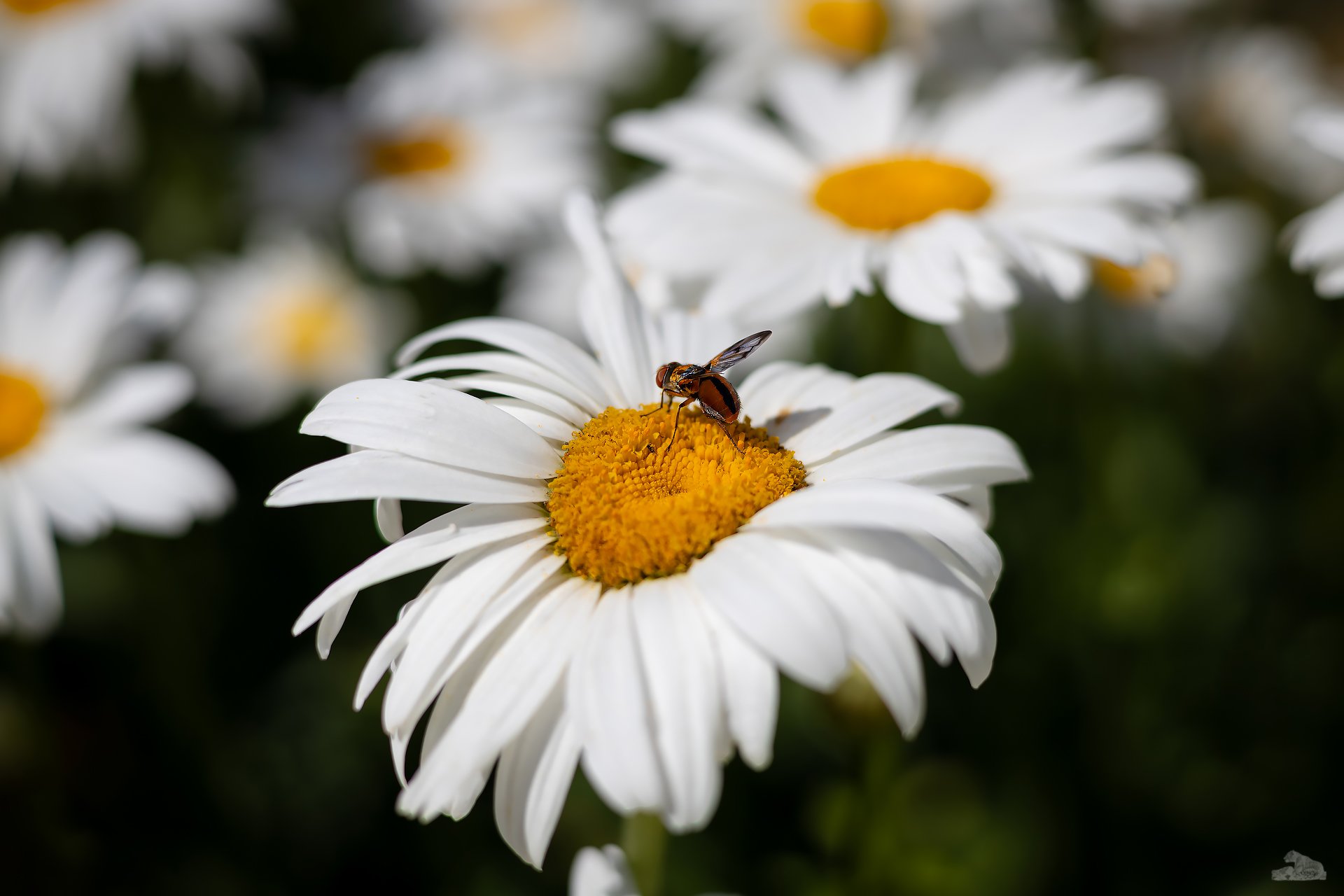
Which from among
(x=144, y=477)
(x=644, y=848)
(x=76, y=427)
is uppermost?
(x=76, y=427)

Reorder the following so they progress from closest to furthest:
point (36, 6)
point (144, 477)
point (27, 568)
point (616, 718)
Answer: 1. point (616, 718)
2. point (27, 568)
3. point (144, 477)
4. point (36, 6)

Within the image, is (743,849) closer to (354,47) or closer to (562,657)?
(562,657)

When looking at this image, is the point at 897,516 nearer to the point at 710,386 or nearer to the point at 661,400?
the point at 710,386

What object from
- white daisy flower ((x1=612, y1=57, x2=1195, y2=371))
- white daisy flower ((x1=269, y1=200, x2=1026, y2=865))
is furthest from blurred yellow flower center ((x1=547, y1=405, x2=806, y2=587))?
white daisy flower ((x1=612, y1=57, x2=1195, y2=371))

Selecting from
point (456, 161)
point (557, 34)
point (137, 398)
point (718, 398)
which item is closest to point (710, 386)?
point (718, 398)

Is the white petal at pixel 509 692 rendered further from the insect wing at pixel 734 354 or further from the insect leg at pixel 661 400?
the insect wing at pixel 734 354

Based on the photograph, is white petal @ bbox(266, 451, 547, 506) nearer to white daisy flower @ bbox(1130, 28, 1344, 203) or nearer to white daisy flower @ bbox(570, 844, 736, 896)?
white daisy flower @ bbox(570, 844, 736, 896)
